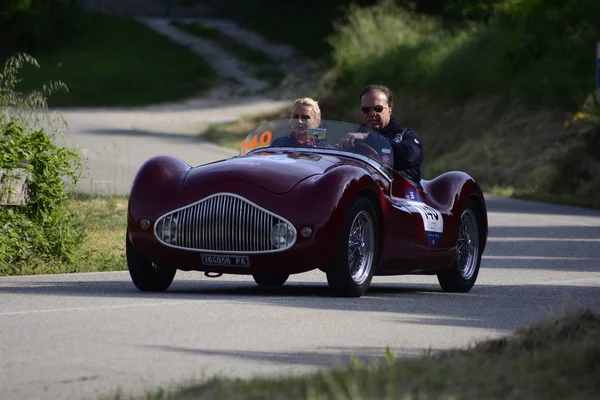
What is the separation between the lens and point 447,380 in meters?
6.27

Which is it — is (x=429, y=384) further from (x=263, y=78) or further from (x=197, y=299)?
(x=263, y=78)

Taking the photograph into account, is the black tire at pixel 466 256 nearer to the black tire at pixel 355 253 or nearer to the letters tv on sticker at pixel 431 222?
the letters tv on sticker at pixel 431 222

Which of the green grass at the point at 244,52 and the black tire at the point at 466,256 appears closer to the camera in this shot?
the black tire at the point at 466,256

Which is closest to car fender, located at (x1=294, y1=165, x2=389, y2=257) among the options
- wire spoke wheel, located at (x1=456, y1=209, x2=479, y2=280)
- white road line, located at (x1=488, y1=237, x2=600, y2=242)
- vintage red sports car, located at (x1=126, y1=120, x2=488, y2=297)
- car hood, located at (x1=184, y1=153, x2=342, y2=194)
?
vintage red sports car, located at (x1=126, y1=120, x2=488, y2=297)

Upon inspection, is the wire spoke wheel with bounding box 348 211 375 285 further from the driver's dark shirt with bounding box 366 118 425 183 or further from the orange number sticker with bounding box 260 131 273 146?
the orange number sticker with bounding box 260 131 273 146

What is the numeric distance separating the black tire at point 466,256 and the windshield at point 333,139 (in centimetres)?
120

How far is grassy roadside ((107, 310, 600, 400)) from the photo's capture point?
237 inches

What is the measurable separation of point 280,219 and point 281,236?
0.39ft

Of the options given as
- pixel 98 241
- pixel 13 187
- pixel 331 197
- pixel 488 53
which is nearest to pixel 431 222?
pixel 331 197

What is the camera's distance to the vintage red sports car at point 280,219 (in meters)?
10.5

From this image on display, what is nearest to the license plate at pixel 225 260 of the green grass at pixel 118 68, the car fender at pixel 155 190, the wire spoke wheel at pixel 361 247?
the car fender at pixel 155 190

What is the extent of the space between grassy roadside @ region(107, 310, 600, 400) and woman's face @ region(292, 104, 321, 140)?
491 cm

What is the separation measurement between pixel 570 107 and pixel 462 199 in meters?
23.5

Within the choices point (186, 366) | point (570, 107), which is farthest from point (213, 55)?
point (186, 366)
